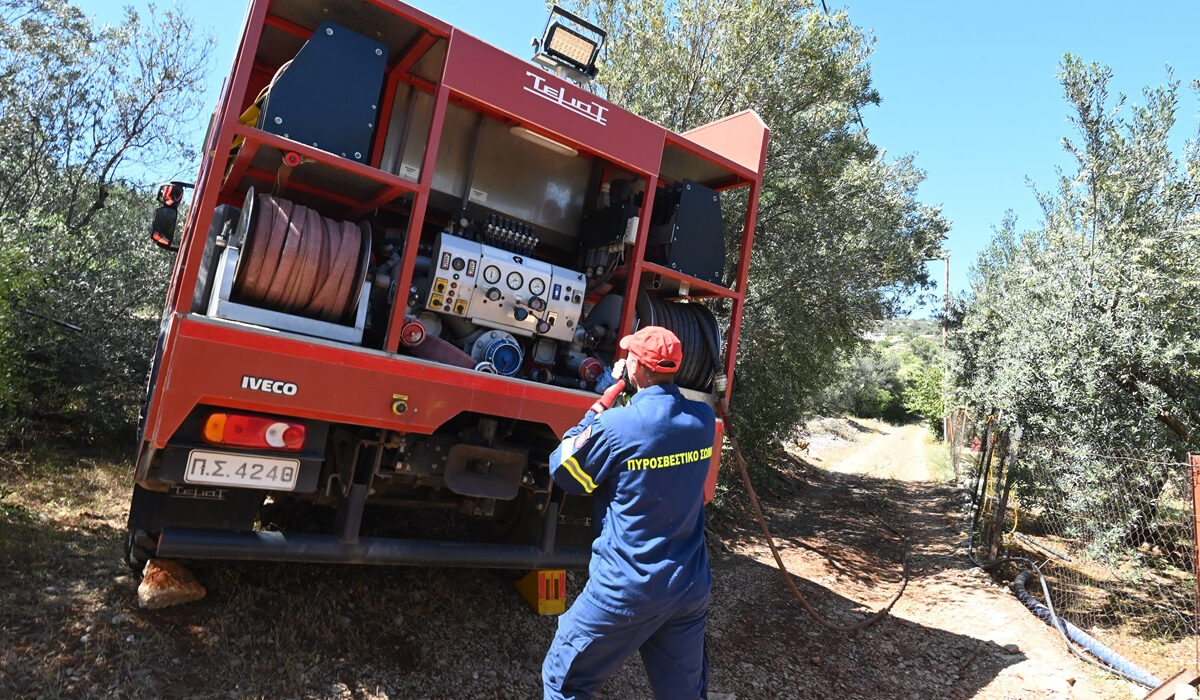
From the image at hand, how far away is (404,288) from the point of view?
3.10 meters

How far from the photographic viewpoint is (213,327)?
8.59 ft

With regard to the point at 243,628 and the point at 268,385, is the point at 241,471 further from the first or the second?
the point at 243,628

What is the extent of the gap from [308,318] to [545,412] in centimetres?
118

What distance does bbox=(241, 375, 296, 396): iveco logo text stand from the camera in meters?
2.69

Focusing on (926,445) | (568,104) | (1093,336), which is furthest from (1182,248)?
(926,445)

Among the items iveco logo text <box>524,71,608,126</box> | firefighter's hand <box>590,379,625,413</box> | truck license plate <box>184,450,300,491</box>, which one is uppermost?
iveco logo text <box>524,71,608,126</box>

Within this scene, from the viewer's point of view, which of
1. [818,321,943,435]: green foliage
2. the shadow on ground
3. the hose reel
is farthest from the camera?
[818,321,943,435]: green foliage

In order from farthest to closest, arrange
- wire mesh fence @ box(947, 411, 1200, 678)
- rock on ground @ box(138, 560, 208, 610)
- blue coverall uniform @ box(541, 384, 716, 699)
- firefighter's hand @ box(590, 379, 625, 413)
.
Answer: wire mesh fence @ box(947, 411, 1200, 678) < rock on ground @ box(138, 560, 208, 610) < firefighter's hand @ box(590, 379, 625, 413) < blue coverall uniform @ box(541, 384, 716, 699)

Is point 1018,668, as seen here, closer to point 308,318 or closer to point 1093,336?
point 1093,336

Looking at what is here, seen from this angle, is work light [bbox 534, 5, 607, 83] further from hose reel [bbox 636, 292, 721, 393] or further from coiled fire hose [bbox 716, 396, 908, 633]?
coiled fire hose [bbox 716, 396, 908, 633]

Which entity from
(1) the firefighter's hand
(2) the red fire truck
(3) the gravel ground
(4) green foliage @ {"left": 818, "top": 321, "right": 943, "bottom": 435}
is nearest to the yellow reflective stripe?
(1) the firefighter's hand

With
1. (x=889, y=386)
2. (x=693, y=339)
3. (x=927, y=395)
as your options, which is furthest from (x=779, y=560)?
(x=889, y=386)

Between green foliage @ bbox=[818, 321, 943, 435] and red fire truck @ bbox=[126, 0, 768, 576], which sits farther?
green foliage @ bbox=[818, 321, 943, 435]

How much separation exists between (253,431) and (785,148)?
7929 millimetres
